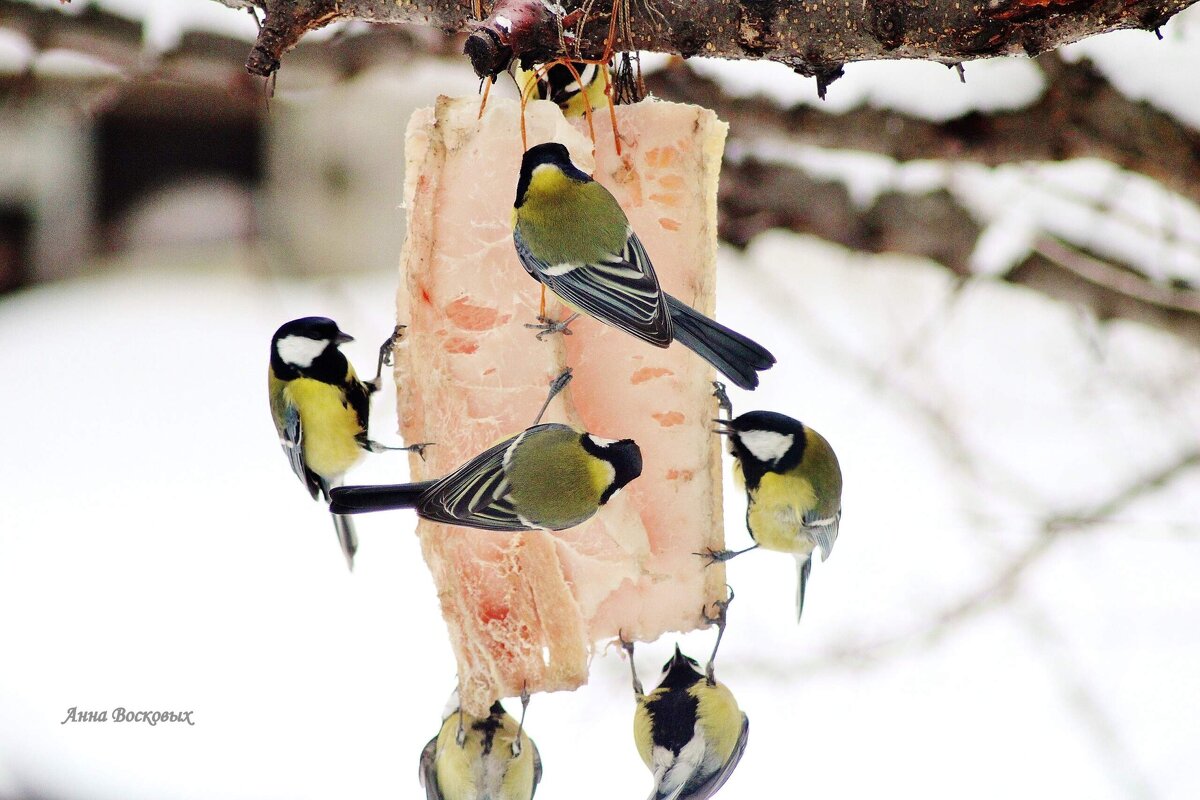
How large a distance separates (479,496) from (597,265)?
0.93ft

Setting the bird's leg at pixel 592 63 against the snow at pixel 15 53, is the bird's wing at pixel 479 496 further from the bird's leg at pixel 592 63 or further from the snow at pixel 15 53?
the snow at pixel 15 53

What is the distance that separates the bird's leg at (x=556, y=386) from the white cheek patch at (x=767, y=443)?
0.90 ft

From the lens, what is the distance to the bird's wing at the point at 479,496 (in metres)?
1.09

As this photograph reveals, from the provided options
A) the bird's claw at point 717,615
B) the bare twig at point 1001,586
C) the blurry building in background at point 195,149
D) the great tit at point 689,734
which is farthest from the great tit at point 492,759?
the blurry building in background at point 195,149

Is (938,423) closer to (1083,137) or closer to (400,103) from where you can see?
(1083,137)

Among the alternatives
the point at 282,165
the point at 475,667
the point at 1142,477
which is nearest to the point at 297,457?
the point at 475,667

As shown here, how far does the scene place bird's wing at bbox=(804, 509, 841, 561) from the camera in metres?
1.42

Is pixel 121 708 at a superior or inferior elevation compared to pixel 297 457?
inferior

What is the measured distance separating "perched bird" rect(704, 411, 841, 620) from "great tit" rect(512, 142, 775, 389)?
0.81 ft

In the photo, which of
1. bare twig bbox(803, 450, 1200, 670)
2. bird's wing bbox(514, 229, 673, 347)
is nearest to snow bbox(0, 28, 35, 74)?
bird's wing bbox(514, 229, 673, 347)

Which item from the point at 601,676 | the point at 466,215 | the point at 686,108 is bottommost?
the point at 601,676

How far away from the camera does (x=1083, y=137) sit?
2316mm

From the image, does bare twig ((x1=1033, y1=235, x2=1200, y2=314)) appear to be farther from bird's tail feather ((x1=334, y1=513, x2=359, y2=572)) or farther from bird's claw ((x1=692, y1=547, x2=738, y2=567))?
bird's tail feather ((x1=334, y1=513, x2=359, y2=572))

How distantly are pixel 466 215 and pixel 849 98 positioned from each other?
167 cm
